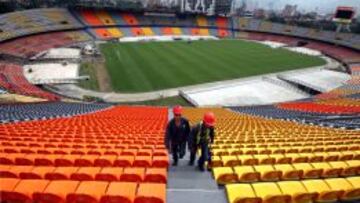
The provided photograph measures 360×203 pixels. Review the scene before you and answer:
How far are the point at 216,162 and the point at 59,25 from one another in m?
65.3

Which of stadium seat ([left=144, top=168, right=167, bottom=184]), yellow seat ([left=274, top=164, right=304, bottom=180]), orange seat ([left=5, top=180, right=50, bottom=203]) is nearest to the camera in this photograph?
orange seat ([left=5, top=180, right=50, bottom=203])

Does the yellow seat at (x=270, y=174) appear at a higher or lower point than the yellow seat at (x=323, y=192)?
lower

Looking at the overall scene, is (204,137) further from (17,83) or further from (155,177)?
(17,83)

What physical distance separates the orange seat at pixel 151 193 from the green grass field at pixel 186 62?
102 feet

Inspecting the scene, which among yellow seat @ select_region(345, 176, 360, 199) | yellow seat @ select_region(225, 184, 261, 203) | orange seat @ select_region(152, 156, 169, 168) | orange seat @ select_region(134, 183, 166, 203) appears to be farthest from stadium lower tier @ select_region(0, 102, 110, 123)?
yellow seat @ select_region(345, 176, 360, 199)

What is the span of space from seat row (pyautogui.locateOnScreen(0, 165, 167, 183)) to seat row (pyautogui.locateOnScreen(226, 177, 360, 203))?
1.71m

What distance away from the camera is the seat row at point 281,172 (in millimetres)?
7625

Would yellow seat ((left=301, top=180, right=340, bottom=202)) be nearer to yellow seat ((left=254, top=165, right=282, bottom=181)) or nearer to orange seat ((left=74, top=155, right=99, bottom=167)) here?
yellow seat ((left=254, top=165, right=282, bottom=181))

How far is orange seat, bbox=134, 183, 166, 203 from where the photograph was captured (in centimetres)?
603

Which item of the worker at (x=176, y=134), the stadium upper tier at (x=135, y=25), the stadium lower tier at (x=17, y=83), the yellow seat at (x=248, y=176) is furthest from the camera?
the stadium upper tier at (x=135, y=25)

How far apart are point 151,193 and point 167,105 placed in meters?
27.8

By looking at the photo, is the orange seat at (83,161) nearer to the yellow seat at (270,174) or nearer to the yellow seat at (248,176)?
the yellow seat at (248,176)

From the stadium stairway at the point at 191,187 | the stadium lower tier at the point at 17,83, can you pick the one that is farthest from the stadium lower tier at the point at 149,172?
the stadium lower tier at the point at 17,83

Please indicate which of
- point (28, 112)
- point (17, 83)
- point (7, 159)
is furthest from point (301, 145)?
point (17, 83)
